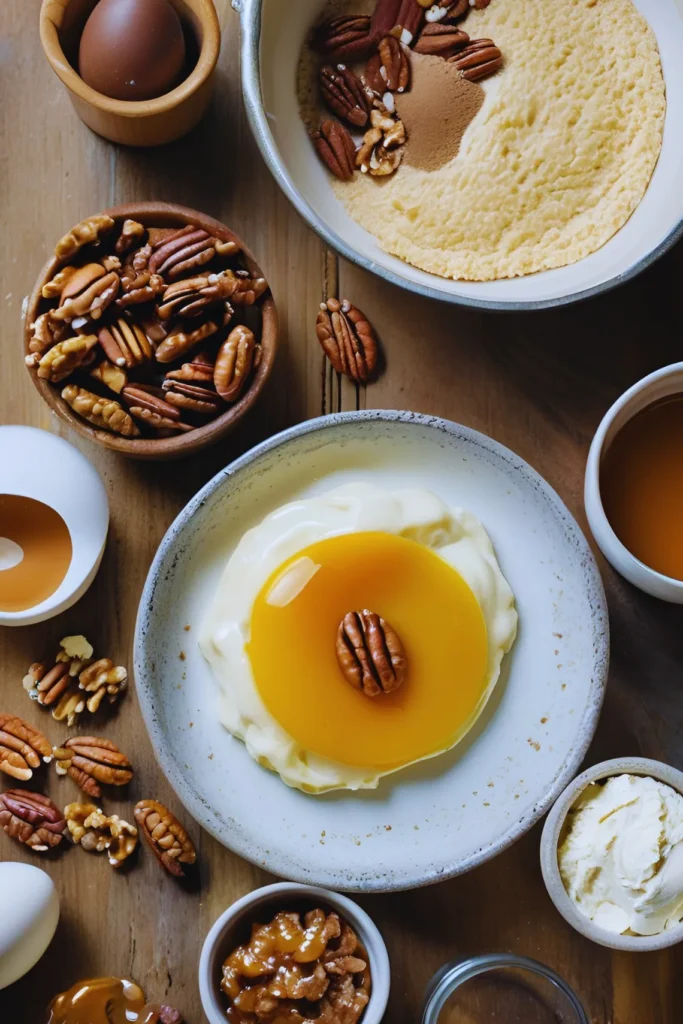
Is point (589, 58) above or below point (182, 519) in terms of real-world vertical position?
above

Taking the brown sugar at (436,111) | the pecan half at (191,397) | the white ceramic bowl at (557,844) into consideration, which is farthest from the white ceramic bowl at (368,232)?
the white ceramic bowl at (557,844)

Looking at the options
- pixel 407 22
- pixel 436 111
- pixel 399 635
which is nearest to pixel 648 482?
pixel 399 635

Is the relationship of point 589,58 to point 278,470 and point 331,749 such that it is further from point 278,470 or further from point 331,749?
point 331,749

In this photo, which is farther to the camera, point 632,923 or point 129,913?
point 129,913

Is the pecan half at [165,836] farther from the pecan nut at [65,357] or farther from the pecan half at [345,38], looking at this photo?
the pecan half at [345,38]

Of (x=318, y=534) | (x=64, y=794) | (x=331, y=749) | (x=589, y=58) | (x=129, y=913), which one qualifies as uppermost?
(x=589, y=58)

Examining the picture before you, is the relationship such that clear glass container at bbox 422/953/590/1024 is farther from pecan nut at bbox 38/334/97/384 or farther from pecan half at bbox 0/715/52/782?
pecan nut at bbox 38/334/97/384

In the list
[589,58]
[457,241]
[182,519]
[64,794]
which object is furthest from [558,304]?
[64,794]
